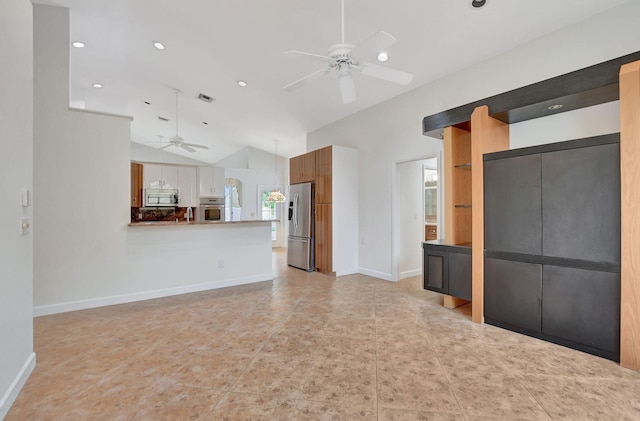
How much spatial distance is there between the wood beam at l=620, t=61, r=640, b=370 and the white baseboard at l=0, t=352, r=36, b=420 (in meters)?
3.99

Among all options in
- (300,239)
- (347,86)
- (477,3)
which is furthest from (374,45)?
(300,239)

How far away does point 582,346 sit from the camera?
2.39m

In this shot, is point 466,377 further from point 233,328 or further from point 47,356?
point 47,356

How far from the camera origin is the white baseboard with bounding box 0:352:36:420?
5.43 ft

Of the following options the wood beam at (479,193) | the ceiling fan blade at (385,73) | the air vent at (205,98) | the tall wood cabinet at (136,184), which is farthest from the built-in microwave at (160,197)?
the wood beam at (479,193)

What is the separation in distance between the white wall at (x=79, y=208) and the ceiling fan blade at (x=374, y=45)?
3.12 m

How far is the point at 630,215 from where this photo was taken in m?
2.13

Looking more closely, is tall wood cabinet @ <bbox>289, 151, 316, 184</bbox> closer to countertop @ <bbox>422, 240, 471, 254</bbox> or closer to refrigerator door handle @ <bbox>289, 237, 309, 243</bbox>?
refrigerator door handle @ <bbox>289, 237, 309, 243</bbox>

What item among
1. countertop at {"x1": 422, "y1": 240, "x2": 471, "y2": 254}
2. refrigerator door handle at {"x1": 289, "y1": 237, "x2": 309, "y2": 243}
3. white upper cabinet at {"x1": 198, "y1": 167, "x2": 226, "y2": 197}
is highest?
white upper cabinet at {"x1": 198, "y1": 167, "x2": 226, "y2": 197}

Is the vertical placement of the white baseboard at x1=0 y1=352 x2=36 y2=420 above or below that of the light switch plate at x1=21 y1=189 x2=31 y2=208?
below

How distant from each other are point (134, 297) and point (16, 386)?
6.66 ft

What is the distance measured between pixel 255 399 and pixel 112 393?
916 mm

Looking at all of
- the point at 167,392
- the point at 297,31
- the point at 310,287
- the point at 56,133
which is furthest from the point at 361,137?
the point at 167,392

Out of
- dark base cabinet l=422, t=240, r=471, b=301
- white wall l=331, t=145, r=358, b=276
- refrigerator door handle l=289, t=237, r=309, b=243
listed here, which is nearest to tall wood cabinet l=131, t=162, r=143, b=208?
refrigerator door handle l=289, t=237, r=309, b=243
